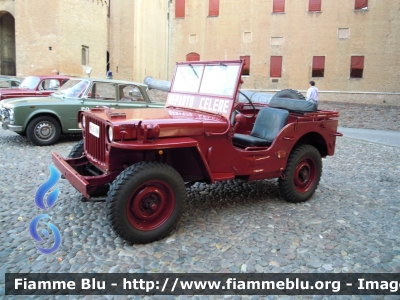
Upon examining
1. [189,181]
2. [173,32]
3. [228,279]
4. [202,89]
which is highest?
[173,32]

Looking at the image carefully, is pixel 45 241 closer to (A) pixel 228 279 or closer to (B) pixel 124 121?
(B) pixel 124 121

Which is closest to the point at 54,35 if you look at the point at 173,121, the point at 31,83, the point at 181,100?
the point at 31,83

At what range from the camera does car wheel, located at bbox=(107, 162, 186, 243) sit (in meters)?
3.77

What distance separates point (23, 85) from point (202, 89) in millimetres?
9519

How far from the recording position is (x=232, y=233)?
438 centimetres

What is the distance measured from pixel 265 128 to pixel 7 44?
31.7 m

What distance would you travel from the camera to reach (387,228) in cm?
471

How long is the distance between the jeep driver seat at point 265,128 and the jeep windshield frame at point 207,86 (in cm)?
73

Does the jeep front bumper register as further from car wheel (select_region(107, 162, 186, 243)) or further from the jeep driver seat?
the jeep driver seat

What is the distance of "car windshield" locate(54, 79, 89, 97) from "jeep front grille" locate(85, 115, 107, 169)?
204 inches

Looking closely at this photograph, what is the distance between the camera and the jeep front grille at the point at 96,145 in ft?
14.0

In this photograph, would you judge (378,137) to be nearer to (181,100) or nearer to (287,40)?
(181,100)

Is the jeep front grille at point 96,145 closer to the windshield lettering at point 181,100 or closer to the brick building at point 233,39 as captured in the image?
the windshield lettering at point 181,100

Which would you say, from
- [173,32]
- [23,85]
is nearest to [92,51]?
[173,32]
